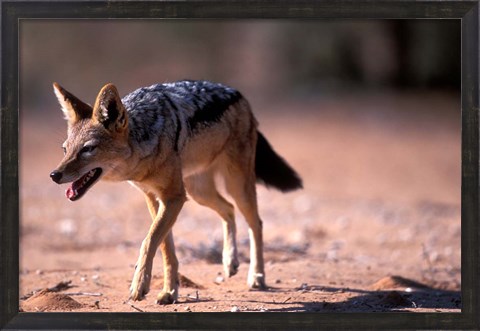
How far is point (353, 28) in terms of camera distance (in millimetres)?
28234

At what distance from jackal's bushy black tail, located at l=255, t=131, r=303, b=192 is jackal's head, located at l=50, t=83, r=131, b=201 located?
233cm

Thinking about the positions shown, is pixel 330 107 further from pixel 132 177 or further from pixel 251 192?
pixel 132 177

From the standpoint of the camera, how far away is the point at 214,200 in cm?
795

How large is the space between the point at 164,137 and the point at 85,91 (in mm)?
19061

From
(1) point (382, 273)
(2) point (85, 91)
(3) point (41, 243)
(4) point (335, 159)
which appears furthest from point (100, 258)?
(2) point (85, 91)

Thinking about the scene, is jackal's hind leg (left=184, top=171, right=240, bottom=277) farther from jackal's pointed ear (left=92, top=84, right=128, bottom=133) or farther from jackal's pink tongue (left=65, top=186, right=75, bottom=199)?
jackal's pink tongue (left=65, top=186, right=75, bottom=199)

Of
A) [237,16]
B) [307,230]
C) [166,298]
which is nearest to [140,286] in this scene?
[166,298]

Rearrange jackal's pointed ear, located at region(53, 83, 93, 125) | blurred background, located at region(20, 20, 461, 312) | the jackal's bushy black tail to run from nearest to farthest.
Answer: jackal's pointed ear, located at region(53, 83, 93, 125)
the jackal's bushy black tail
blurred background, located at region(20, 20, 461, 312)

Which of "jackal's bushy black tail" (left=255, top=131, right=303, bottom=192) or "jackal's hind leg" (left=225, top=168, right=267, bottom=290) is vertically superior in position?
"jackal's bushy black tail" (left=255, top=131, right=303, bottom=192)

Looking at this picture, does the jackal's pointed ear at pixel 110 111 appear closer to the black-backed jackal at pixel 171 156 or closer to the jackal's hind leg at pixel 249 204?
the black-backed jackal at pixel 171 156

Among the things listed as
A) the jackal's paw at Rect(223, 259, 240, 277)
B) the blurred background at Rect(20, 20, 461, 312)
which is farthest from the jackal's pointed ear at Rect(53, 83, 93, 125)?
the jackal's paw at Rect(223, 259, 240, 277)

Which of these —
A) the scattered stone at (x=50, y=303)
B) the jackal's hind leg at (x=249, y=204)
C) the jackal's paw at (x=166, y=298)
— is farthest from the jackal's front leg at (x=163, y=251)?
the jackal's hind leg at (x=249, y=204)

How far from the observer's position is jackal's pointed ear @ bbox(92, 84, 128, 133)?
238 inches

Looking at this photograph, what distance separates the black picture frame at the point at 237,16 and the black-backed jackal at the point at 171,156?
19.4 inches
